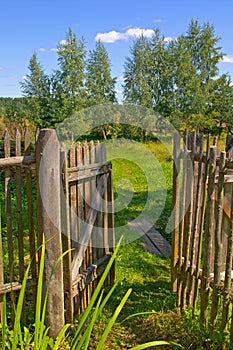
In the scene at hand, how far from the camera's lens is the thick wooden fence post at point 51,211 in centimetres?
281

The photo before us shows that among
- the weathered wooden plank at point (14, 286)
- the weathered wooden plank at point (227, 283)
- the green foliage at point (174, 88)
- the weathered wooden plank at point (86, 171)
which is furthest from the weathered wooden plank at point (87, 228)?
the green foliage at point (174, 88)

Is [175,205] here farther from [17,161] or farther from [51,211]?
[17,161]

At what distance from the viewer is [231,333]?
2783 millimetres

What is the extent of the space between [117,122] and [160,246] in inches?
664

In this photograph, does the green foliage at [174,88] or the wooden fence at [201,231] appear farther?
the green foliage at [174,88]

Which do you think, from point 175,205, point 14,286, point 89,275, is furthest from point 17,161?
point 175,205

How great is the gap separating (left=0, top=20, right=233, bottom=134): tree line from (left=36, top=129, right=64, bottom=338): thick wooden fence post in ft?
76.9

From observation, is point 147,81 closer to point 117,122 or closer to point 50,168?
point 117,122

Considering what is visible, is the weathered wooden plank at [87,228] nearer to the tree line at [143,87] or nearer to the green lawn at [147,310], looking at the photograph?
the green lawn at [147,310]

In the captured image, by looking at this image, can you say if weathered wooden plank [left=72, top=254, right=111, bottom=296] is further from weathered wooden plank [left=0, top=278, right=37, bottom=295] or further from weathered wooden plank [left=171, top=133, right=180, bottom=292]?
weathered wooden plank [left=171, top=133, right=180, bottom=292]

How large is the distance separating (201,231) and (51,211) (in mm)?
1557

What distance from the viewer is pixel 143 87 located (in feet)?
84.0

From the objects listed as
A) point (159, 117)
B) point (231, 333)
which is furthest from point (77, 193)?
point (159, 117)

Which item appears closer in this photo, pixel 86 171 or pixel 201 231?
pixel 201 231
